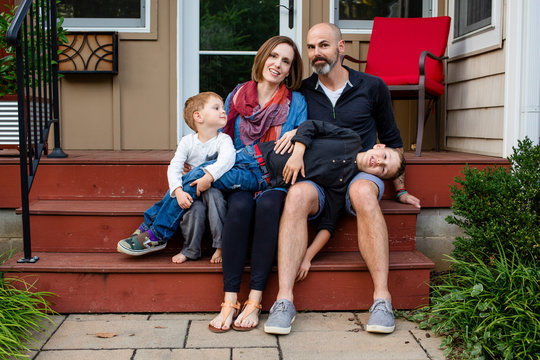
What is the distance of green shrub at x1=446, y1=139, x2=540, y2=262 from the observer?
2.38 metres

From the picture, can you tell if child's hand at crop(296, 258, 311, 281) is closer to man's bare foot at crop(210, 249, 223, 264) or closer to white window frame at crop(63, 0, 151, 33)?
man's bare foot at crop(210, 249, 223, 264)

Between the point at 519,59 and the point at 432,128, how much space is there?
1.21 metres

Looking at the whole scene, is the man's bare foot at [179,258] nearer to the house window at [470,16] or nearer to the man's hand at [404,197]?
the man's hand at [404,197]

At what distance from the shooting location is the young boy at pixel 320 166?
2523 mm

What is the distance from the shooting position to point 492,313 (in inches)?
83.0

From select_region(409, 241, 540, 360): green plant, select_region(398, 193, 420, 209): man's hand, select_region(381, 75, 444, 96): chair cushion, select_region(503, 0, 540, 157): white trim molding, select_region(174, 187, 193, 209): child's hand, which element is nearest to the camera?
select_region(409, 241, 540, 360): green plant

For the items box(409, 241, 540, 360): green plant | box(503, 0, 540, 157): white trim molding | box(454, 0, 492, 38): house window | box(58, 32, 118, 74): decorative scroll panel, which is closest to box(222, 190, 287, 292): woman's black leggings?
box(409, 241, 540, 360): green plant

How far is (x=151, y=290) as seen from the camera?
2475 mm

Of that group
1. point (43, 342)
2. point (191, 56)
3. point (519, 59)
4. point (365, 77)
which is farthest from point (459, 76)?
point (43, 342)

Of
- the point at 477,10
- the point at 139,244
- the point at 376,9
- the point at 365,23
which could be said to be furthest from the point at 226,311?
the point at 376,9

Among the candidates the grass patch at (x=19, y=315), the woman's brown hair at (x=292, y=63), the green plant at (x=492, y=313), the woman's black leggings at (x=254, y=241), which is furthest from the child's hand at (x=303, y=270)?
the grass patch at (x=19, y=315)

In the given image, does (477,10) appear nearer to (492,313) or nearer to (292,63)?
(292,63)

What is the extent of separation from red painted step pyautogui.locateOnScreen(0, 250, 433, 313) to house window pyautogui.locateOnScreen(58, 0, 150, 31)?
2194mm

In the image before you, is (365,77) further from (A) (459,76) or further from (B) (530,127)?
(A) (459,76)
